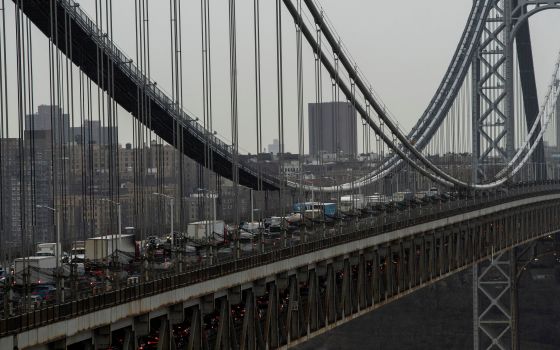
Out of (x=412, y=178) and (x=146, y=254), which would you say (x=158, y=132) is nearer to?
(x=146, y=254)

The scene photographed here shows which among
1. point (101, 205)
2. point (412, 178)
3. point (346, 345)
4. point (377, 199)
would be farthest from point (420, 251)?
point (346, 345)

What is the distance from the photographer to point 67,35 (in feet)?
118

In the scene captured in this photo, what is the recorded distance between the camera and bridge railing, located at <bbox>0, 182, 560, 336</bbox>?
85.7 ft

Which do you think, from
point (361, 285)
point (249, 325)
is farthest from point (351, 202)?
point (249, 325)

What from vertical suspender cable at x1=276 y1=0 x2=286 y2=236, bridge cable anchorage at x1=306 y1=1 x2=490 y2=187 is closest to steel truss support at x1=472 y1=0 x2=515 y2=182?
bridge cable anchorage at x1=306 y1=1 x2=490 y2=187

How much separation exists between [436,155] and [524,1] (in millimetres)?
15358

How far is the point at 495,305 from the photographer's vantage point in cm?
8812

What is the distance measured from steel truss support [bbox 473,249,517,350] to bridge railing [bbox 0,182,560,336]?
21.9 metres

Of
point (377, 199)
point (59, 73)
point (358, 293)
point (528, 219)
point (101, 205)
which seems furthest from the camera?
point (528, 219)

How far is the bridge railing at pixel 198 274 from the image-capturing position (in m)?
26.1

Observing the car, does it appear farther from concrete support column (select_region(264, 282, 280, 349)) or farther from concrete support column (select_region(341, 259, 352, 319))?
concrete support column (select_region(341, 259, 352, 319))

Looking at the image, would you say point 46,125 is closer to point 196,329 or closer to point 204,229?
point 196,329

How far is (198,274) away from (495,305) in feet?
186

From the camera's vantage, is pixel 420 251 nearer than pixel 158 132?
No
